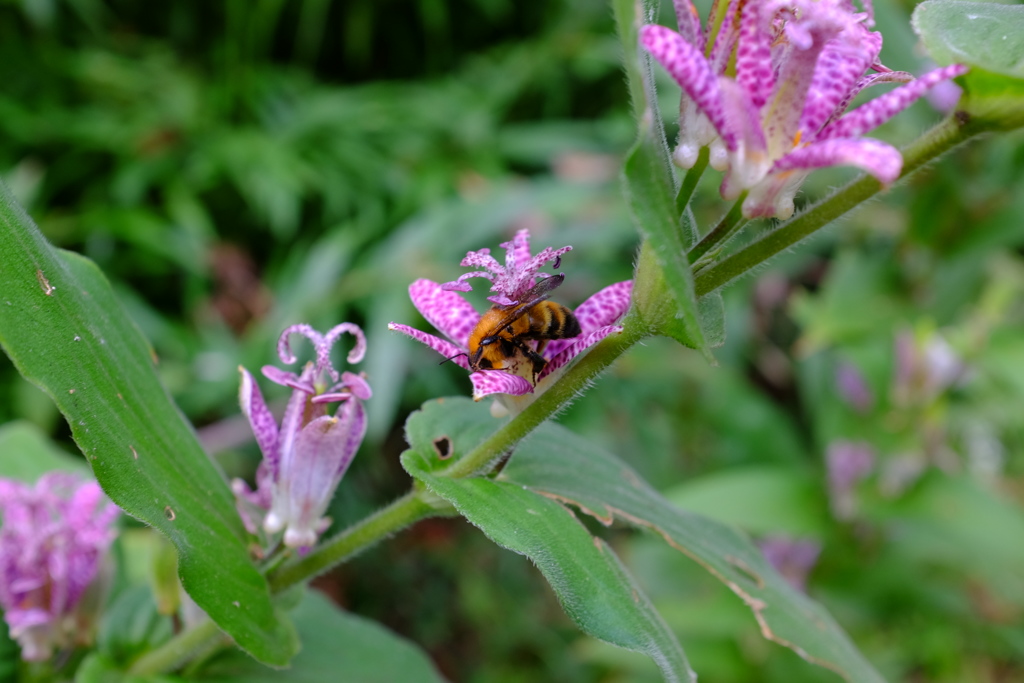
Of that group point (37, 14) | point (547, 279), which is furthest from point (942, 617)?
point (37, 14)

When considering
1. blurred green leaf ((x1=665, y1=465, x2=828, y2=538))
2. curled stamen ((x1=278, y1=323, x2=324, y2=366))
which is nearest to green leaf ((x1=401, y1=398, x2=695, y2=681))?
curled stamen ((x1=278, y1=323, x2=324, y2=366))

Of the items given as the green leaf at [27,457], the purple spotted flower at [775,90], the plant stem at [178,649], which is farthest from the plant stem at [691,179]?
the green leaf at [27,457]

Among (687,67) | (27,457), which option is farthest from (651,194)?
(27,457)

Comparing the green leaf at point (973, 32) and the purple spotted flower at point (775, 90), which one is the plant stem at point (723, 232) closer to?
the purple spotted flower at point (775, 90)

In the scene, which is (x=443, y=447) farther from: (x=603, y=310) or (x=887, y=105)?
(x=887, y=105)

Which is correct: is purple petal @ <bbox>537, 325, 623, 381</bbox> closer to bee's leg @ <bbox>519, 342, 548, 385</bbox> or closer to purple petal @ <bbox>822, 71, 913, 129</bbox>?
bee's leg @ <bbox>519, 342, 548, 385</bbox>

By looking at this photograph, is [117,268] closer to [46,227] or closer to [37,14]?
[46,227]
